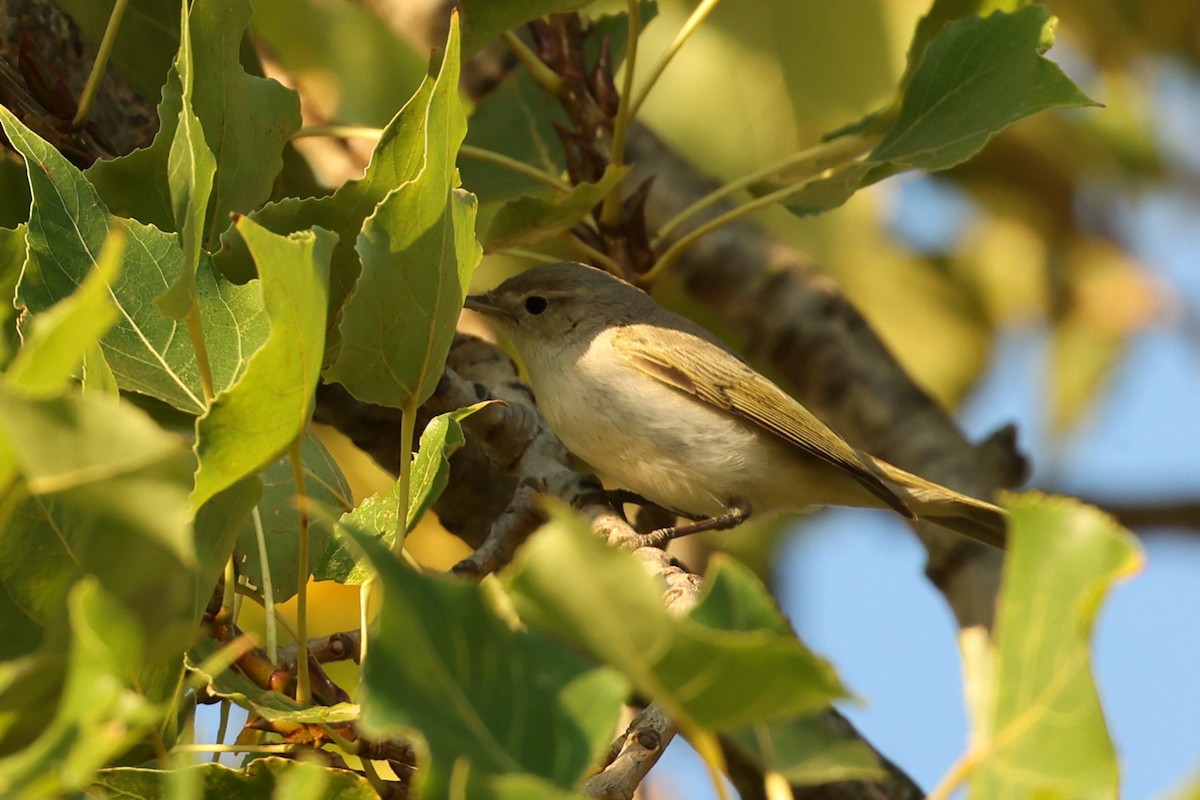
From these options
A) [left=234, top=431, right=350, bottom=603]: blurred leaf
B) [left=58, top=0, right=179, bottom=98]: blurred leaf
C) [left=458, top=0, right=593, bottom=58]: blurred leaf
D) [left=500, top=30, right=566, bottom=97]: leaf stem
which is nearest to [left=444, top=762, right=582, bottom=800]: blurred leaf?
[left=234, top=431, right=350, bottom=603]: blurred leaf

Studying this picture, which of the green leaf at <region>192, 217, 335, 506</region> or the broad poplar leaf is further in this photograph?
the broad poplar leaf

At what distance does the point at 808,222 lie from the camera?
502 cm

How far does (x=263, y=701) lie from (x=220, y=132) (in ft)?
3.33

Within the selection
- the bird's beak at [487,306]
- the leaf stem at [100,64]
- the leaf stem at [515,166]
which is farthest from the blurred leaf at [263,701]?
the bird's beak at [487,306]

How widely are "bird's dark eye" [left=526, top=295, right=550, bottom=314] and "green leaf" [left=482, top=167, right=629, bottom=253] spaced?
117cm

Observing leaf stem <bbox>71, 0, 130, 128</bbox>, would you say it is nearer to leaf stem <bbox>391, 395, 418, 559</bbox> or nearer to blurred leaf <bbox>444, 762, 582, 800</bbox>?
leaf stem <bbox>391, 395, 418, 559</bbox>

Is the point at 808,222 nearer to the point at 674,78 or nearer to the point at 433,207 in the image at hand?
the point at 674,78

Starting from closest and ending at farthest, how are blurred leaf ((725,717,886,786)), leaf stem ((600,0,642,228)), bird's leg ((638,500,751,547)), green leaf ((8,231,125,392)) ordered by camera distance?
green leaf ((8,231,125,392)), blurred leaf ((725,717,886,786)), leaf stem ((600,0,642,228)), bird's leg ((638,500,751,547))

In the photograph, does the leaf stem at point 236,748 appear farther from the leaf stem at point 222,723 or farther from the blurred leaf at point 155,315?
the blurred leaf at point 155,315

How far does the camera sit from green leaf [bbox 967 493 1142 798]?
1.23m

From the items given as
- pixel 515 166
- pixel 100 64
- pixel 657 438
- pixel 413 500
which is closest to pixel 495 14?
pixel 515 166

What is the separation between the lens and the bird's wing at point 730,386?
4090 mm

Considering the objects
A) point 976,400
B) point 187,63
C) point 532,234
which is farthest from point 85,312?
point 976,400

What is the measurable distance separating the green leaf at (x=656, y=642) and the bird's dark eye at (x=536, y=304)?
3.16 metres
